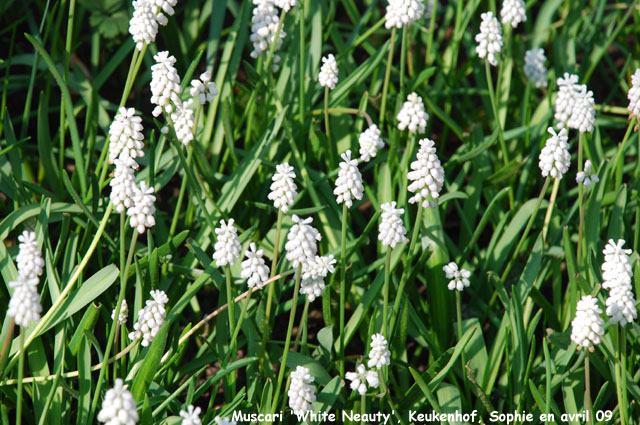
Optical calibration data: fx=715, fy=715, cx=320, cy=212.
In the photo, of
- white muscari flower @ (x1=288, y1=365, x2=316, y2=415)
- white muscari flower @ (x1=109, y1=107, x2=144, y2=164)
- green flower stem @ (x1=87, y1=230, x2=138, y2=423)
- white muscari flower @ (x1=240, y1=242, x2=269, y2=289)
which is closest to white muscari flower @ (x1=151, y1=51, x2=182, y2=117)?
white muscari flower @ (x1=109, y1=107, x2=144, y2=164)

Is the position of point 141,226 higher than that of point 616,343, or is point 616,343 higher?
point 141,226

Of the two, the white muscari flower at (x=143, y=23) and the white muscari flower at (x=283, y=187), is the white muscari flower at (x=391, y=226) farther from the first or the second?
the white muscari flower at (x=143, y=23)

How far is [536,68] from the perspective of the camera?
4.32m

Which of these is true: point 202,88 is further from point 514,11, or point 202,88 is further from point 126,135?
point 514,11

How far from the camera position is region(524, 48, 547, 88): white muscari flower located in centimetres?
430

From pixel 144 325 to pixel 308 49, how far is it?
6.99 ft

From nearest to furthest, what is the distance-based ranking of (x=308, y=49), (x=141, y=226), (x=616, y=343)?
(x=141, y=226) → (x=616, y=343) → (x=308, y=49)

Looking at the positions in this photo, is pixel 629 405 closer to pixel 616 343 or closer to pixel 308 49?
pixel 616 343

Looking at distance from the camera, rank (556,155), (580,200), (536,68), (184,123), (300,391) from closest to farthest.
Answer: (300,391)
(556,155)
(184,123)
(580,200)
(536,68)

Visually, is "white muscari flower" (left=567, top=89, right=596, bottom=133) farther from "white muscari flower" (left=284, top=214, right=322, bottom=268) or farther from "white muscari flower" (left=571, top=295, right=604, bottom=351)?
"white muscari flower" (left=284, top=214, right=322, bottom=268)

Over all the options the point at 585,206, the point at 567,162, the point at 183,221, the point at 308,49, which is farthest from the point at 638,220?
the point at 183,221

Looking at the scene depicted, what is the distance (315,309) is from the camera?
3773mm

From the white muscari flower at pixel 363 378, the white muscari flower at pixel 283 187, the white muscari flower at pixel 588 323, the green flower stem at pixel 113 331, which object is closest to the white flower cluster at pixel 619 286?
the white muscari flower at pixel 588 323

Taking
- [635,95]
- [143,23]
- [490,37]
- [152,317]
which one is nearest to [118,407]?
[152,317]
